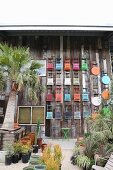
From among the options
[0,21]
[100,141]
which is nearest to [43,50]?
[0,21]

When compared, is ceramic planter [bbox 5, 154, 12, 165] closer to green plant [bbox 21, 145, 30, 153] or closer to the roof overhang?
green plant [bbox 21, 145, 30, 153]

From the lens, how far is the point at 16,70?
860cm

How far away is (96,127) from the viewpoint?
281 inches

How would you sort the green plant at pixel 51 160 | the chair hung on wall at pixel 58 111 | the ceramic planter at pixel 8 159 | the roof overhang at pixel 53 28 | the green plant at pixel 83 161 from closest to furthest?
the green plant at pixel 51 160 → the green plant at pixel 83 161 → the ceramic planter at pixel 8 159 → the roof overhang at pixel 53 28 → the chair hung on wall at pixel 58 111

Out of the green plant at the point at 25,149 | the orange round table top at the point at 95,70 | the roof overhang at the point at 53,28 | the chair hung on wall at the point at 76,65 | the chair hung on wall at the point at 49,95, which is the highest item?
the roof overhang at the point at 53,28

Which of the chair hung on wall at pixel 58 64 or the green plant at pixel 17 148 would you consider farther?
the chair hung on wall at pixel 58 64

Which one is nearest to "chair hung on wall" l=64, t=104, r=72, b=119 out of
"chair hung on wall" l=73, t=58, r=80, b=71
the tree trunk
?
"chair hung on wall" l=73, t=58, r=80, b=71

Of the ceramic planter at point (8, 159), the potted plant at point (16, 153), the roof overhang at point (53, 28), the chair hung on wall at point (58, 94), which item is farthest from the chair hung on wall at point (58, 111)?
the ceramic planter at point (8, 159)

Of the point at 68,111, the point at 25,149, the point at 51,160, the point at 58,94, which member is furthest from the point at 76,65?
the point at 51,160

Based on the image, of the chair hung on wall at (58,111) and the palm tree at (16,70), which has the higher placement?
the palm tree at (16,70)

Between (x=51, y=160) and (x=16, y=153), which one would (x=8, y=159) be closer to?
(x=16, y=153)

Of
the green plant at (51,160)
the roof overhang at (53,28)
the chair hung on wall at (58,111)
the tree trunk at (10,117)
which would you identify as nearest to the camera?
the green plant at (51,160)

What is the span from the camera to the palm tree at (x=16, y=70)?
8.44m

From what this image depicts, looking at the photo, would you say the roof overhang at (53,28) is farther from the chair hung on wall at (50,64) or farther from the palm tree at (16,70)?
the palm tree at (16,70)
